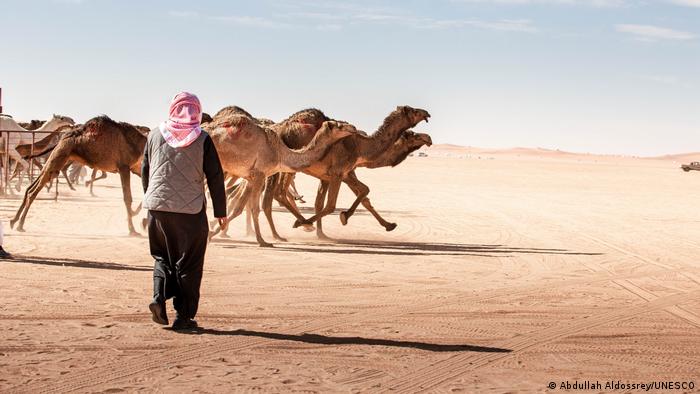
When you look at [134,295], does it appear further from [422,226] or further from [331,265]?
[422,226]

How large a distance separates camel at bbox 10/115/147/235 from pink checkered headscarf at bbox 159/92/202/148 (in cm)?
913

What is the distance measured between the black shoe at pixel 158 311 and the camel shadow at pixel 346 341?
8.5 inches

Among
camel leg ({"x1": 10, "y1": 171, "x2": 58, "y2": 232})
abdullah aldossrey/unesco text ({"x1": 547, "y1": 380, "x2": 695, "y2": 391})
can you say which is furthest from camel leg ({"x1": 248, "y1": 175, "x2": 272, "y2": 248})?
abdullah aldossrey/unesco text ({"x1": 547, "y1": 380, "x2": 695, "y2": 391})

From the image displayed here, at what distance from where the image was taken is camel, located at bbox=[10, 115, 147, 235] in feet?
57.0

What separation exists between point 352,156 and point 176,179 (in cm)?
983

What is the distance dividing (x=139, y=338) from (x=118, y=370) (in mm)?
1060

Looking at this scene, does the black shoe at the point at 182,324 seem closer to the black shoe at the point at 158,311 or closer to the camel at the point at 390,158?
the black shoe at the point at 158,311

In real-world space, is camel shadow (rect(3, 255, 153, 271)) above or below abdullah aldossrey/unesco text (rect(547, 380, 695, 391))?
below

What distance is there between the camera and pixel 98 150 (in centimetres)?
1755

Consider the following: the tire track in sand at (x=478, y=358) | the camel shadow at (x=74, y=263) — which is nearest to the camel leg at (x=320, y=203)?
the camel shadow at (x=74, y=263)

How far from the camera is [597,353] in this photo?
317 inches

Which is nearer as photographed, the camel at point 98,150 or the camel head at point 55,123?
the camel at point 98,150

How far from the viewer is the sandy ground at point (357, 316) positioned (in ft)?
23.2

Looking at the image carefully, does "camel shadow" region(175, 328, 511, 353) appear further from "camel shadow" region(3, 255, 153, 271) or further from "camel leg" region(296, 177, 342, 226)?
"camel leg" region(296, 177, 342, 226)
